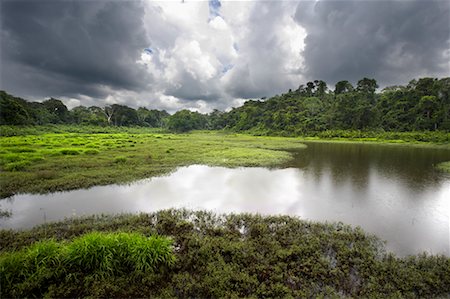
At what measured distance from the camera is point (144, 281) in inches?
194

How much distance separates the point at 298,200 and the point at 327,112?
82209mm

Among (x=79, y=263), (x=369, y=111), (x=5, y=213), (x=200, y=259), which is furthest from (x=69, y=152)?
(x=369, y=111)

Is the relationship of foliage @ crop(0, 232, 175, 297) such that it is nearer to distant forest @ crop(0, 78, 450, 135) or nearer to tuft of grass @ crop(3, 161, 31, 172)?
tuft of grass @ crop(3, 161, 31, 172)

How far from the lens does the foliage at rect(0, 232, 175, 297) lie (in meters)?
4.60

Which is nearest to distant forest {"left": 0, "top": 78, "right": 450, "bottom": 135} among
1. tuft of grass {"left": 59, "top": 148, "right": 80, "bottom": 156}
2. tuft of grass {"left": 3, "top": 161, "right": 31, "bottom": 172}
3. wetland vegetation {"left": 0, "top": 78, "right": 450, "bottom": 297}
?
tuft of grass {"left": 59, "top": 148, "right": 80, "bottom": 156}

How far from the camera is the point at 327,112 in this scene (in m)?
82.9

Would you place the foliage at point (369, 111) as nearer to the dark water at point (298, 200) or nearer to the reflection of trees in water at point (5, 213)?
the dark water at point (298, 200)

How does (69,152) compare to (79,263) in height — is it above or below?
above

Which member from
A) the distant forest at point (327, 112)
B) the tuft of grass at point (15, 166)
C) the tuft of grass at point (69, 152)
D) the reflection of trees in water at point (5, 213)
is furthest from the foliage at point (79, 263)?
the distant forest at point (327, 112)

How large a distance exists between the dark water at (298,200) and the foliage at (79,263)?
14.1 feet

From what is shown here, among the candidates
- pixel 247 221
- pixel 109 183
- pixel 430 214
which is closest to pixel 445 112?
pixel 430 214

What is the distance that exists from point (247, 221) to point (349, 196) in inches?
294

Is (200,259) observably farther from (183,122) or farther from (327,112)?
(183,122)

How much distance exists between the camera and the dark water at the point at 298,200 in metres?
8.42
